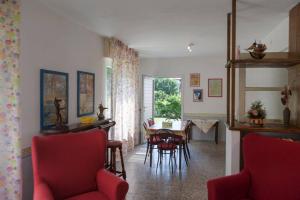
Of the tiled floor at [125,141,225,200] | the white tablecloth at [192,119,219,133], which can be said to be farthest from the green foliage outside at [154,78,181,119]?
the tiled floor at [125,141,225,200]

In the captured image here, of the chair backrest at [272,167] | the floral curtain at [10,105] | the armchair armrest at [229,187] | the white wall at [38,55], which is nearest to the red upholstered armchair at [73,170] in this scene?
the floral curtain at [10,105]

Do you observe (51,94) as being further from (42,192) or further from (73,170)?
(42,192)

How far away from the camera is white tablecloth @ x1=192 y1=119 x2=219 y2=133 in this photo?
6961 mm

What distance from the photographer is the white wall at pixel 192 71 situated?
7.22m

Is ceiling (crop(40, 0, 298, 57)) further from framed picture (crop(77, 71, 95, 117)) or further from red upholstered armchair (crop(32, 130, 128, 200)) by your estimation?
red upholstered armchair (crop(32, 130, 128, 200))

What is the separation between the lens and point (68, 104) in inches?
143

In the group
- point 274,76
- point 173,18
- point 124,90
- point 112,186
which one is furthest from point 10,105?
point 274,76

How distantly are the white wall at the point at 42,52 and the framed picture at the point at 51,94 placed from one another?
0.06 metres

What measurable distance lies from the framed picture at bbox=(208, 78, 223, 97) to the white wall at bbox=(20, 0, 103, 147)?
4.22 meters

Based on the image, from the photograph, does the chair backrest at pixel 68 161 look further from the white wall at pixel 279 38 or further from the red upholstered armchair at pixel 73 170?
the white wall at pixel 279 38

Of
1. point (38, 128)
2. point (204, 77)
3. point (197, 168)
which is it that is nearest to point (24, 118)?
point (38, 128)

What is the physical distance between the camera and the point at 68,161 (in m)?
2.47

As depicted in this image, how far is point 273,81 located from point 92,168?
3204 mm

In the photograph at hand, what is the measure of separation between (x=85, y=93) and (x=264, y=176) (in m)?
2.97
